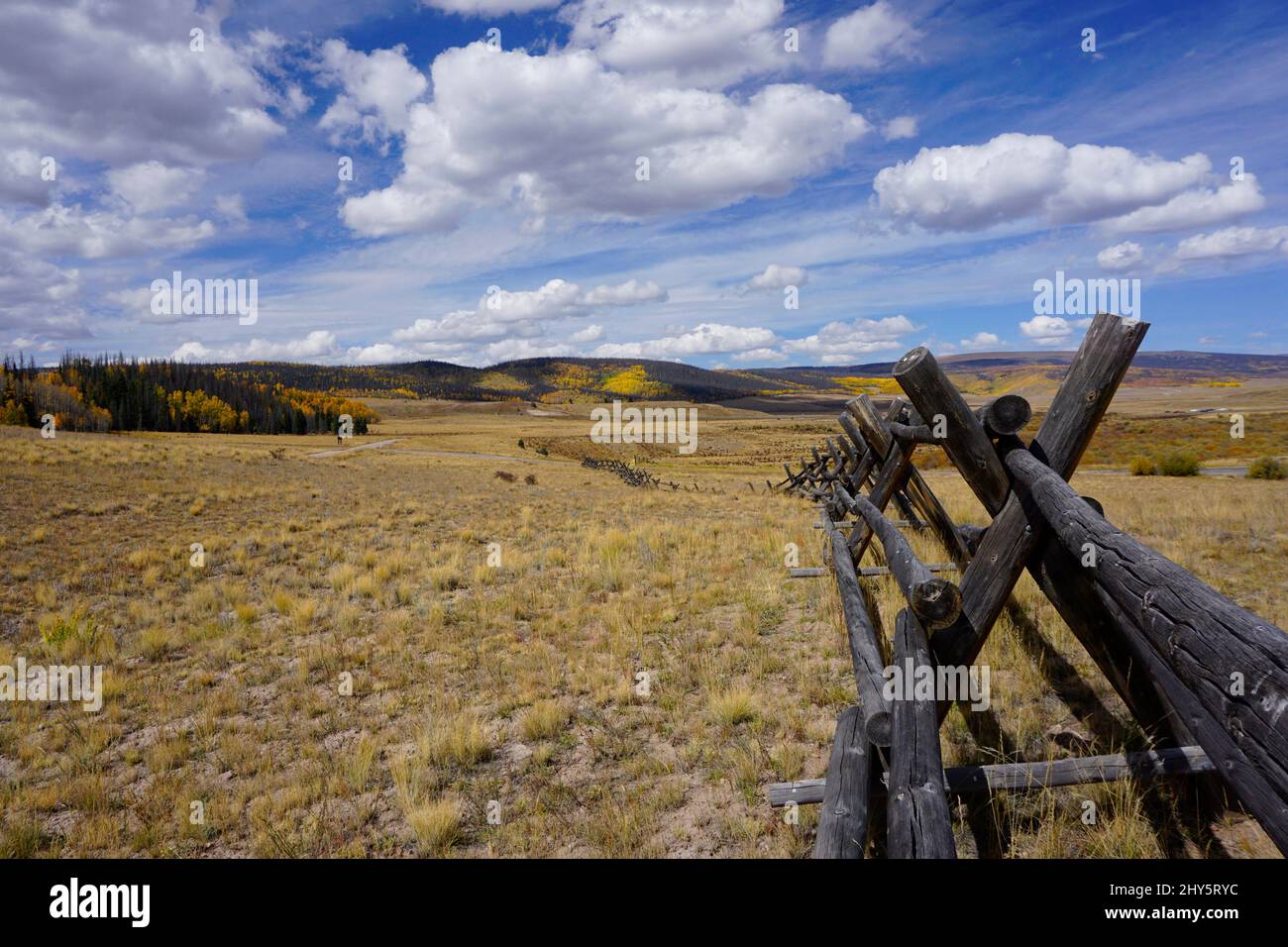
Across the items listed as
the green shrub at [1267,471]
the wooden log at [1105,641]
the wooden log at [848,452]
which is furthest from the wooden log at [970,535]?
the green shrub at [1267,471]

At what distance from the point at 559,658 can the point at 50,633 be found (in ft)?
20.4

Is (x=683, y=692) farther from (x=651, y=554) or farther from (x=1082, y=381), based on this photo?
(x=651, y=554)

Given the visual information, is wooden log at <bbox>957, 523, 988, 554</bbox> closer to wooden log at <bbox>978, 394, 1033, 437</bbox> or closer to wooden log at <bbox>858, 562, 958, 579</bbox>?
wooden log at <bbox>978, 394, 1033, 437</bbox>

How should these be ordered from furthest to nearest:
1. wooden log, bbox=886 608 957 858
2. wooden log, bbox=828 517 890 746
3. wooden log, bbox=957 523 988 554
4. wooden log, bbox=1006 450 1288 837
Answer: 1. wooden log, bbox=957 523 988 554
2. wooden log, bbox=828 517 890 746
3. wooden log, bbox=886 608 957 858
4. wooden log, bbox=1006 450 1288 837

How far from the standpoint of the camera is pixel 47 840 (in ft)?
12.1

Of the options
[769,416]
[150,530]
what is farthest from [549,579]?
[769,416]

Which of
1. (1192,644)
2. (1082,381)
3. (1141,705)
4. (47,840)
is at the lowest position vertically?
(47,840)

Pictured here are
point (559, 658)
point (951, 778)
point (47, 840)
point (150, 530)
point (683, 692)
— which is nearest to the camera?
point (951, 778)

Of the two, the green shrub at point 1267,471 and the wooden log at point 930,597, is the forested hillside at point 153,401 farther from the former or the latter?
the green shrub at point 1267,471

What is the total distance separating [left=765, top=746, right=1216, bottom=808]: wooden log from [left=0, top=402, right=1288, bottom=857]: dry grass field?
11cm

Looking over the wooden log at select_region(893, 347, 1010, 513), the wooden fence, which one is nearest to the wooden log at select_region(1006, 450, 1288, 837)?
the wooden fence

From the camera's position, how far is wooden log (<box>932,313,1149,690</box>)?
3.20m

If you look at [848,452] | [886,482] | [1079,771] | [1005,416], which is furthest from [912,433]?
[848,452]

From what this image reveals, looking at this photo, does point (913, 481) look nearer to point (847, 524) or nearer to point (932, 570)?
point (847, 524)
